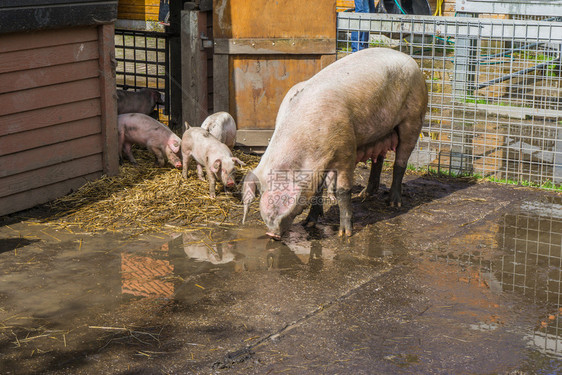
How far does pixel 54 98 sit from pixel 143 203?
1280mm

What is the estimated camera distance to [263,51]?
833cm

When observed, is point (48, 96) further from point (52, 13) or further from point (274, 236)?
point (274, 236)

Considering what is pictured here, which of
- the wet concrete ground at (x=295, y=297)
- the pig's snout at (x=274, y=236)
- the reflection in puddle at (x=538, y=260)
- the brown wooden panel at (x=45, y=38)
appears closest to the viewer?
the wet concrete ground at (x=295, y=297)

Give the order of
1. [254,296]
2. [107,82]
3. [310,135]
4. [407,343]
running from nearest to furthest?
[407,343]
[254,296]
[310,135]
[107,82]

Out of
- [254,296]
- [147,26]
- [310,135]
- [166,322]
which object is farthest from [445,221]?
[147,26]

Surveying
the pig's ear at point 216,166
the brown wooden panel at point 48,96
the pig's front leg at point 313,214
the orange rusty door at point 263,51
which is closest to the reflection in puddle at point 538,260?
the pig's front leg at point 313,214

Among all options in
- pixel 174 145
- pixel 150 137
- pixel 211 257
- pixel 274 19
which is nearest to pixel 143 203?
pixel 174 145

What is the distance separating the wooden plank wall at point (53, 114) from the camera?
649cm

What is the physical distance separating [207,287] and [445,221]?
251 centimetres

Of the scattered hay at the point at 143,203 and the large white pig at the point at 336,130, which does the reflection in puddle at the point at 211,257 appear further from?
the scattered hay at the point at 143,203

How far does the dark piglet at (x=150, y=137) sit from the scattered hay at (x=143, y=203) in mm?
250

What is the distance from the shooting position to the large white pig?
5746 millimetres

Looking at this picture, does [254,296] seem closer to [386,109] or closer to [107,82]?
[386,109]

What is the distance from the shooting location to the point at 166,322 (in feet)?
14.6
